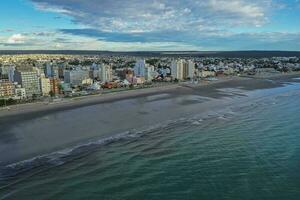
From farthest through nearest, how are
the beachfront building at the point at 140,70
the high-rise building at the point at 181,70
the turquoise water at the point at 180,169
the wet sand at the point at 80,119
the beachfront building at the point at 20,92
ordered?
the high-rise building at the point at 181,70 → the beachfront building at the point at 140,70 → the beachfront building at the point at 20,92 → the wet sand at the point at 80,119 → the turquoise water at the point at 180,169

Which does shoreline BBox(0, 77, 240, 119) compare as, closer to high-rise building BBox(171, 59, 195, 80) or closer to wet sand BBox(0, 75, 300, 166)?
wet sand BBox(0, 75, 300, 166)

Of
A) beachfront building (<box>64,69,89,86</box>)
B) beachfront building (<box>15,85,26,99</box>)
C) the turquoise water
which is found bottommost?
the turquoise water

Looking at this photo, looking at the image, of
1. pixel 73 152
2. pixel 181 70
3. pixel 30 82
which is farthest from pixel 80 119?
pixel 181 70

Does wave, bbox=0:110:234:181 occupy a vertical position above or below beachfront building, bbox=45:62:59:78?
below

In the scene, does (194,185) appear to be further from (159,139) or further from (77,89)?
(77,89)

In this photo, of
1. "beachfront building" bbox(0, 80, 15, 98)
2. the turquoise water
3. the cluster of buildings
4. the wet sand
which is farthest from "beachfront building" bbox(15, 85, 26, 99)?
the turquoise water

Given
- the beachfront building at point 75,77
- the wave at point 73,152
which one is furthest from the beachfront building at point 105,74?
the wave at point 73,152

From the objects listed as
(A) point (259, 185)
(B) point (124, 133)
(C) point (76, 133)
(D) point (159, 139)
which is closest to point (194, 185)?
(A) point (259, 185)

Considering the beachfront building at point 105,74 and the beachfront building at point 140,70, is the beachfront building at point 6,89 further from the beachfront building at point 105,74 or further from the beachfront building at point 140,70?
the beachfront building at point 140,70
